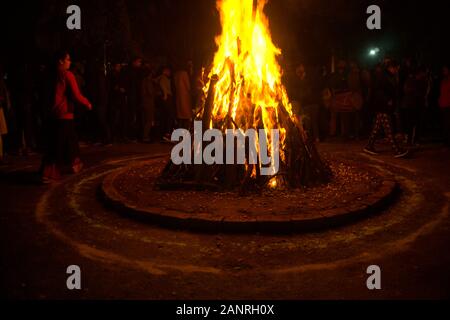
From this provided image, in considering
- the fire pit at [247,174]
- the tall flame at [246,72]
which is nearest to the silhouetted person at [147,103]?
the fire pit at [247,174]

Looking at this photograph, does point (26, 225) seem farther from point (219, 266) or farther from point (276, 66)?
point (276, 66)

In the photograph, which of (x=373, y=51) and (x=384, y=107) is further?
(x=373, y=51)

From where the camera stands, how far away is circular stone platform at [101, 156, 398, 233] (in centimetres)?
620

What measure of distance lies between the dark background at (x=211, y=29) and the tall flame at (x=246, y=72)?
10242 millimetres

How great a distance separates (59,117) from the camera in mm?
9016

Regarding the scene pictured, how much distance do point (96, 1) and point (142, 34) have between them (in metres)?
3.50

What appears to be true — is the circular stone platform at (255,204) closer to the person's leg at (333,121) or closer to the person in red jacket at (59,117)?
the person in red jacket at (59,117)

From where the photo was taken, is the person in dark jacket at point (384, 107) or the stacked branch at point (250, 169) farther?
the person in dark jacket at point (384, 107)

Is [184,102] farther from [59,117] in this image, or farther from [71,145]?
[59,117]

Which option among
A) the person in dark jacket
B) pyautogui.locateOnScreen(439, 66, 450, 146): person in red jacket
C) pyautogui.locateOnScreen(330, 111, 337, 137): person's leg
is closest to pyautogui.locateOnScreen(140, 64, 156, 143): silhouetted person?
pyautogui.locateOnScreen(330, 111, 337, 137): person's leg

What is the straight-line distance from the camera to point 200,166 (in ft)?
26.3

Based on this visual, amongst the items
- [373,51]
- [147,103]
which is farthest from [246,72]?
[373,51]

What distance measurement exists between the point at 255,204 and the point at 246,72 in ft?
8.97

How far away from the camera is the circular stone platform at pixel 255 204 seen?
620 centimetres
